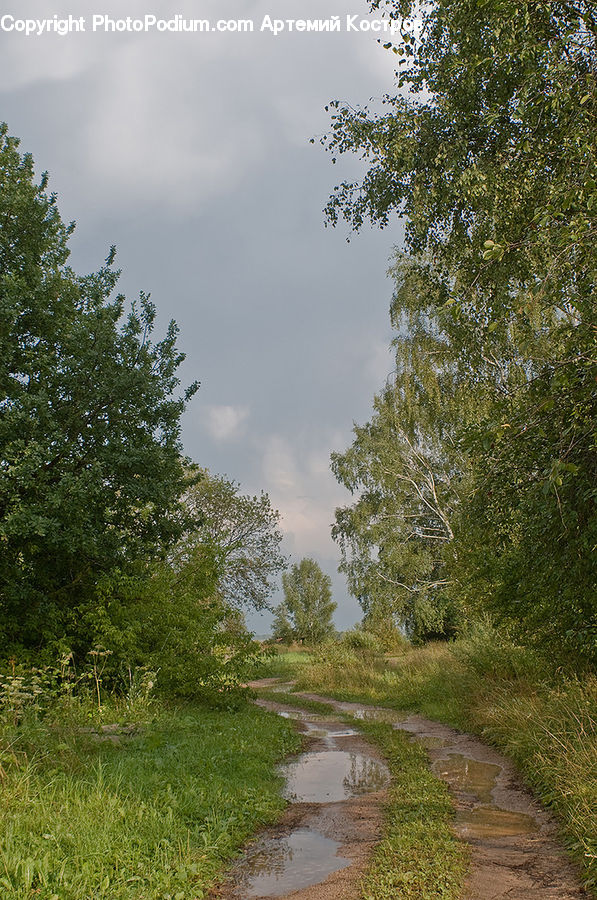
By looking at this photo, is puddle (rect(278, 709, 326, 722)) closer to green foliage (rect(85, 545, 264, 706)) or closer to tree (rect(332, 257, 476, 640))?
green foliage (rect(85, 545, 264, 706))

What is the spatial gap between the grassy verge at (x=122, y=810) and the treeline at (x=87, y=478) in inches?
129

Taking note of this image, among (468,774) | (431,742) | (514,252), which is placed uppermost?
(514,252)

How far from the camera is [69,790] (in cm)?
603

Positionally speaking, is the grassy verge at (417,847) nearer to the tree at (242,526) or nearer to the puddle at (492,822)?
the puddle at (492,822)

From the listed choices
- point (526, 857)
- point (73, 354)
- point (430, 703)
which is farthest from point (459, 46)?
point (430, 703)

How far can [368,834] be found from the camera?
21.1ft

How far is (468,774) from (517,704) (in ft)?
8.57

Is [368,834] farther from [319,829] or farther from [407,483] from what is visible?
[407,483]

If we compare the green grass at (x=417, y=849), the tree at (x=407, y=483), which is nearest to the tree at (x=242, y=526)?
the tree at (x=407, y=483)

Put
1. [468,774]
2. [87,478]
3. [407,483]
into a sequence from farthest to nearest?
1. [407,483]
2. [87,478]
3. [468,774]

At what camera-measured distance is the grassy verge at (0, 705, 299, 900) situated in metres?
4.66

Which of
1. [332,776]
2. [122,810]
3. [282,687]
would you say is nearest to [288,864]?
[122,810]

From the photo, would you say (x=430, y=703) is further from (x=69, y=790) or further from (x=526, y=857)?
(x=69, y=790)

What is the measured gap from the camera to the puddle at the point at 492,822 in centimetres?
645
